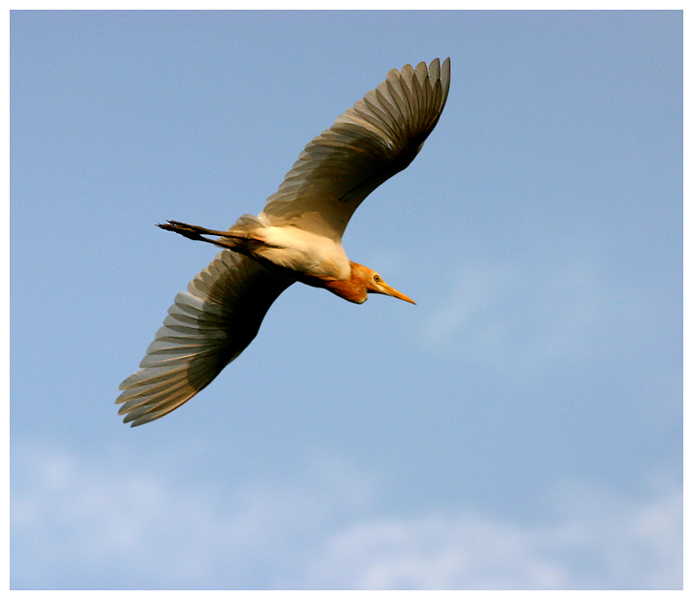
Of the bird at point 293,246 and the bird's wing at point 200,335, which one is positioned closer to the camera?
the bird at point 293,246

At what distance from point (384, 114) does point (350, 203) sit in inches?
41.2

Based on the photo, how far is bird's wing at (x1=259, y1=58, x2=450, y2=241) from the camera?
7707 millimetres

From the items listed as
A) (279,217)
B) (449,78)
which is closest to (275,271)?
(279,217)

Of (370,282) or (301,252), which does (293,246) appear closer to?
(301,252)

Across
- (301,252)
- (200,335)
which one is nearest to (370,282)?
(301,252)

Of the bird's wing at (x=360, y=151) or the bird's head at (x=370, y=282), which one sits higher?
the bird's wing at (x=360, y=151)

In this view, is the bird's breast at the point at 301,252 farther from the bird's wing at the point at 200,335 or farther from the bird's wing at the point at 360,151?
the bird's wing at the point at 200,335

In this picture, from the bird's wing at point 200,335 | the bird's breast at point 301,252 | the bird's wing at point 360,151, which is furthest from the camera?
the bird's wing at point 200,335

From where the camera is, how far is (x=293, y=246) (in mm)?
8281

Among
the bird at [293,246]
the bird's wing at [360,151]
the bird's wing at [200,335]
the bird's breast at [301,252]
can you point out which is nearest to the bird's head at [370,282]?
the bird at [293,246]

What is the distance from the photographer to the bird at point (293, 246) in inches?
306

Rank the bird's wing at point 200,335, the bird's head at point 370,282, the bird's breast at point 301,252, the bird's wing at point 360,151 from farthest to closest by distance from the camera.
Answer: the bird's wing at point 200,335 → the bird's head at point 370,282 → the bird's breast at point 301,252 → the bird's wing at point 360,151

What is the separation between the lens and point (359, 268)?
28.9ft

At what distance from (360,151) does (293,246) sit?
1137mm
